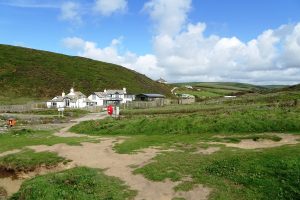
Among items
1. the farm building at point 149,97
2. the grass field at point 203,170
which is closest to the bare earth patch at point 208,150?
the grass field at point 203,170

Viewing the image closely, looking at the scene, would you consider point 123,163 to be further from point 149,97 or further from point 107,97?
point 149,97

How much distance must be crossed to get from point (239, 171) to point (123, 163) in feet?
28.2

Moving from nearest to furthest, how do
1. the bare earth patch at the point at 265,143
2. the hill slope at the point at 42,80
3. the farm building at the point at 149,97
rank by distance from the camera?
the bare earth patch at the point at 265,143, the farm building at the point at 149,97, the hill slope at the point at 42,80

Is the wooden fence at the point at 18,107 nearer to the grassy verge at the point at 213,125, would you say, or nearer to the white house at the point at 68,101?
the white house at the point at 68,101

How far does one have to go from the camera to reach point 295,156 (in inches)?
930

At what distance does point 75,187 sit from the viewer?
2247cm

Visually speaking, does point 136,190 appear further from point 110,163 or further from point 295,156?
point 295,156

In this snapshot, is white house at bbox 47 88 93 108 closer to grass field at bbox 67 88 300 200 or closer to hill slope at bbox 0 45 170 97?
hill slope at bbox 0 45 170 97

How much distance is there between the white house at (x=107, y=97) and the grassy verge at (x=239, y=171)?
124167 mm

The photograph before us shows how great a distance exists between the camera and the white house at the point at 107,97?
150m

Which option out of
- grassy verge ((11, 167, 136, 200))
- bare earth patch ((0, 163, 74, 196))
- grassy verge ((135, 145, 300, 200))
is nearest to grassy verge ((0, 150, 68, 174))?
bare earth patch ((0, 163, 74, 196))

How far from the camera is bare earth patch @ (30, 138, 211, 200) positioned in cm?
2091

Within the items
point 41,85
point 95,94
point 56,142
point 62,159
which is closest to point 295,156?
point 62,159

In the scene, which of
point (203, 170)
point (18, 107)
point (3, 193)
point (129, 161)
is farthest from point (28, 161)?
point (18, 107)
